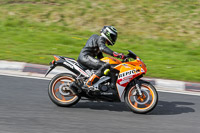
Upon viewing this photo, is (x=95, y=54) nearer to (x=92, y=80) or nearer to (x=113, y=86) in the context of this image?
(x=92, y=80)

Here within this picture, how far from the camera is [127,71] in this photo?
20.6 ft

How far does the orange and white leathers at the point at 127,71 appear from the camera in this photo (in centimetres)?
625

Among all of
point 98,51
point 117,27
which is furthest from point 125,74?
point 117,27

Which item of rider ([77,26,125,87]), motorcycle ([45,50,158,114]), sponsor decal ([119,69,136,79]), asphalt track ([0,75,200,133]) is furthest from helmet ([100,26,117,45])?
asphalt track ([0,75,200,133])

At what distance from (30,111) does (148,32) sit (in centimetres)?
843

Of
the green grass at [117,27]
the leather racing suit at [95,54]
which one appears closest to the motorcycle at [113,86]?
the leather racing suit at [95,54]

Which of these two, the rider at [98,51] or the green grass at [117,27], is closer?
the rider at [98,51]

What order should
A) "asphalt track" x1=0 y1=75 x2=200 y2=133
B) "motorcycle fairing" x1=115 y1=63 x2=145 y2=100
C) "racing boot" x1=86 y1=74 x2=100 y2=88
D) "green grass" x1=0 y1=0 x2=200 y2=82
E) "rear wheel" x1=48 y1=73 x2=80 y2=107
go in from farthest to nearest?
"green grass" x1=0 y1=0 x2=200 y2=82
"rear wheel" x1=48 y1=73 x2=80 y2=107
"racing boot" x1=86 y1=74 x2=100 y2=88
"motorcycle fairing" x1=115 y1=63 x2=145 y2=100
"asphalt track" x1=0 y1=75 x2=200 y2=133

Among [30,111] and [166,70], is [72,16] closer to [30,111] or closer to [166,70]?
[166,70]

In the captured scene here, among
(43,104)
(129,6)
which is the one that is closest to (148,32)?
(129,6)

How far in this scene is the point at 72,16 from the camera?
14805 millimetres

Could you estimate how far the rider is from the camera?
6281mm

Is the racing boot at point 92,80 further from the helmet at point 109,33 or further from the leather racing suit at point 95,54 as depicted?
the helmet at point 109,33

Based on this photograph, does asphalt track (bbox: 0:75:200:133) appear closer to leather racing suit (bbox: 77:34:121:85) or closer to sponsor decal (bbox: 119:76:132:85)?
sponsor decal (bbox: 119:76:132:85)
